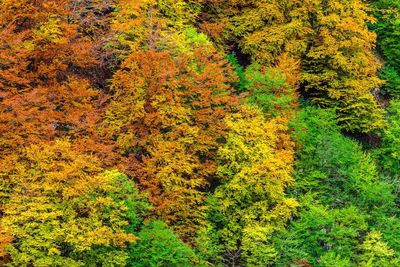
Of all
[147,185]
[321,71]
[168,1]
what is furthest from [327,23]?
[147,185]

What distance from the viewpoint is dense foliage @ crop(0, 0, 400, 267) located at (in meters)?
28.9

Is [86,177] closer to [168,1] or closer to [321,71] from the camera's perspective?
[168,1]

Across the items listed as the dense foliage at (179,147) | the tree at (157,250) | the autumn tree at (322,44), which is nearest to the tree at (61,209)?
the dense foliage at (179,147)

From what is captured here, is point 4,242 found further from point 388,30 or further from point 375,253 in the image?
point 388,30

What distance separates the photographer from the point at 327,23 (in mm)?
44469

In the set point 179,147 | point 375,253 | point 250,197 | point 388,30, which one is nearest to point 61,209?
point 179,147

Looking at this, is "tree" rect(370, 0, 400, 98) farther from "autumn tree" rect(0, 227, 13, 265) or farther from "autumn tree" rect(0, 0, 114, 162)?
"autumn tree" rect(0, 227, 13, 265)

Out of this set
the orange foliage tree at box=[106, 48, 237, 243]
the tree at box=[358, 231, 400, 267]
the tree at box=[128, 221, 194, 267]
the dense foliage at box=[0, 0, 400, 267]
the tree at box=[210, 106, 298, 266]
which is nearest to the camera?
the dense foliage at box=[0, 0, 400, 267]

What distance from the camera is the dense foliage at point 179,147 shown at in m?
28.9

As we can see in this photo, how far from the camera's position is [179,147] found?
3344cm

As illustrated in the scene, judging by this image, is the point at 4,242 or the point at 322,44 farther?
the point at 322,44

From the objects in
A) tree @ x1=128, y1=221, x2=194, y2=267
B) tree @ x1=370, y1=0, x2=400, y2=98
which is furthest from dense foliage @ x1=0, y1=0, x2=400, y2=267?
tree @ x1=370, y1=0, x2=400, y2=98

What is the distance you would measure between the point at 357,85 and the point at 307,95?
3782mm

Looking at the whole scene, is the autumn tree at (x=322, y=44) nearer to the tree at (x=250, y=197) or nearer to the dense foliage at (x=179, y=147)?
the dense foliage at (x=179, y=147)
